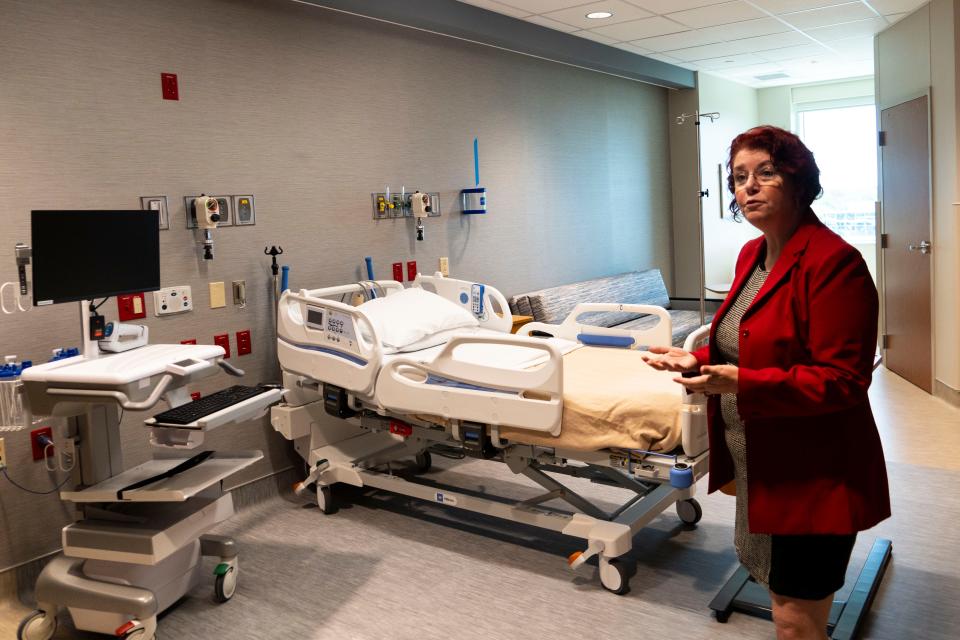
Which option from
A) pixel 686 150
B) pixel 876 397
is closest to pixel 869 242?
pixel 686 150

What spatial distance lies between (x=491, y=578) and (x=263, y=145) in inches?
93.0

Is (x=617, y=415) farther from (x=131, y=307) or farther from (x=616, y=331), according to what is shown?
(x=131, y=307)

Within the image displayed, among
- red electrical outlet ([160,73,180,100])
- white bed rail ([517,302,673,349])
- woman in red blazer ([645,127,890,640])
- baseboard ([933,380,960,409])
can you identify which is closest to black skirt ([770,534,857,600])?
woman in red blazer ([645,127,890,640])

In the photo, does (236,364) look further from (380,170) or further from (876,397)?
(876,397)

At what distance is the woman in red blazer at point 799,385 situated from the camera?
174 cm

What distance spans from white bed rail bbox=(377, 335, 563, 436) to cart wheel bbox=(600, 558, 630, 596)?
0.56 meters

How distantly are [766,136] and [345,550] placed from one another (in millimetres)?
2593

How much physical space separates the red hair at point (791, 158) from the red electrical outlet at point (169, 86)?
2.75 meters

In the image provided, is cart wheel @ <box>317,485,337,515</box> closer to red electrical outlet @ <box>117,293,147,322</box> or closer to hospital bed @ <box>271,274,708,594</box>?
hospital bed @ <box>271,274,708,594</box>

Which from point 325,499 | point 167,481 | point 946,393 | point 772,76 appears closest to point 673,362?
point 167,481

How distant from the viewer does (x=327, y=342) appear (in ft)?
12.2

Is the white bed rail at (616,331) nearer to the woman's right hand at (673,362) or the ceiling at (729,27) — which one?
the woman's right hand at (673,362)

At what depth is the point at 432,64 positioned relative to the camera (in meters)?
5.07

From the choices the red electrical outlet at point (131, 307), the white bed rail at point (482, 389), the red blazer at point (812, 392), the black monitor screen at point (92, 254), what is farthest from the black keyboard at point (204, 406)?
the red blazer at point (812, 392)
